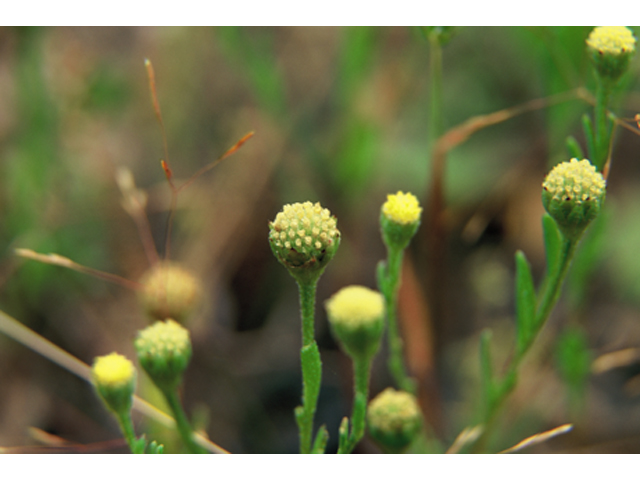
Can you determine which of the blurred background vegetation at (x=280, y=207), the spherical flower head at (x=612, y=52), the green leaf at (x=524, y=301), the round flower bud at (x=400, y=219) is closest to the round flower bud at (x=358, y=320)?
the round flower bud at (x=400, y=219)

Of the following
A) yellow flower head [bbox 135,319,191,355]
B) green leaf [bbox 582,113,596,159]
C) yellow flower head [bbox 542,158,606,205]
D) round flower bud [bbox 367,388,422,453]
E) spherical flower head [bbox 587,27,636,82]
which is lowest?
round flower bud [bbox 367,388,422,453]

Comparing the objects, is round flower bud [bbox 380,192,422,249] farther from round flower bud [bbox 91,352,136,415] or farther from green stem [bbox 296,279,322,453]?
round flower bud [bbox 91,352,136,415]

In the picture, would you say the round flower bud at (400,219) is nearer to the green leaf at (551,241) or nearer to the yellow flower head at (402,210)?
the yellow flower head at (402,210)

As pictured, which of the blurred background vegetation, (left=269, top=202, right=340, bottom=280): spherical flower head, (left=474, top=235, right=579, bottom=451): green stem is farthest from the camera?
the blurred background vegetation

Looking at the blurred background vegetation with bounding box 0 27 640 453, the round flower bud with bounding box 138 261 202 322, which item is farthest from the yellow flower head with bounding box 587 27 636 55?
the round flower bud with bounding box 138 261 202 322

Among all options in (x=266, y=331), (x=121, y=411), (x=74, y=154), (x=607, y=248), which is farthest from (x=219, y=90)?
(x=121, y=411)

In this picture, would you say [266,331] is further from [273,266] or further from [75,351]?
[75,351]

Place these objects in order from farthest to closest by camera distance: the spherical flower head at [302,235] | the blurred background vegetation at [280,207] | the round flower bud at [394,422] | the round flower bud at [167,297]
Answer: the blurred background vegetation at [280,207], the round flower bud at [167,297], the round flower bud at [394,422], the spherical flower head at [302,235]
